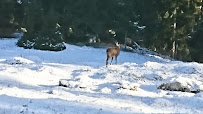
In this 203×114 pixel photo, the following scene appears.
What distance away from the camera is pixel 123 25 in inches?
1634

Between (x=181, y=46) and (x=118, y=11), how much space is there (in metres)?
7.84

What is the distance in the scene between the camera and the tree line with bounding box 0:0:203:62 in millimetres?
40094

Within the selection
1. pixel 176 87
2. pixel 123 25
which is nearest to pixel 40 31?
pixel 123 25

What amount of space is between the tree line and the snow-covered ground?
44.6ft

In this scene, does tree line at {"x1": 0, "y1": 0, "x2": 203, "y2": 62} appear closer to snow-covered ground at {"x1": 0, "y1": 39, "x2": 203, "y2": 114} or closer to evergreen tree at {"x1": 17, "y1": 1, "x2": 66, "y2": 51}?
evergreen tree at {"x1": 17, "y1": 1, "x2": 66, "y2": 51}

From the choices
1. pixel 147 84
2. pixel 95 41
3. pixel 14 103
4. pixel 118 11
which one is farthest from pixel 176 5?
pixel 14 103

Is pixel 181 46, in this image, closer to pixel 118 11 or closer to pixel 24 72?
pixel 118 11

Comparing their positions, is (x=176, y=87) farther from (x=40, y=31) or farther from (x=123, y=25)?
(x=40, y=31)

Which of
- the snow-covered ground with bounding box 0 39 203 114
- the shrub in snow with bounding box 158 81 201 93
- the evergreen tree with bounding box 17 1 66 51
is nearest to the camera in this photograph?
the snow-covered ground with bounding box 0 39 203 114

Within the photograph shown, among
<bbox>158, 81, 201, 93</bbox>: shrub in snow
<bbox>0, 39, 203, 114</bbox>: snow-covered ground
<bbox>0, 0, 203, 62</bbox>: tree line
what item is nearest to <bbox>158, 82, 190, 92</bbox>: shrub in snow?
<bbox>158, 81, 201, 93</bbox>: shrub in snow

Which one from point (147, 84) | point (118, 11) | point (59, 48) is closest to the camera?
point (147, 84)

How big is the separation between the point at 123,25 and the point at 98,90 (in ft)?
78.7

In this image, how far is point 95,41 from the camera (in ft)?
152

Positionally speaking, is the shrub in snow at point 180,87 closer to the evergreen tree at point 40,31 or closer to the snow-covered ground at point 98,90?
the snow-covered ground at point 98,90
